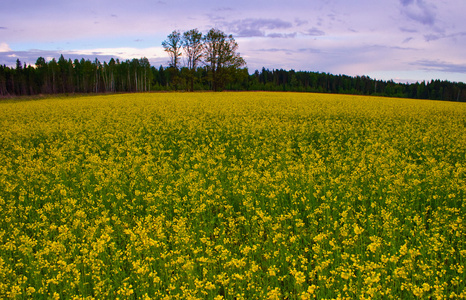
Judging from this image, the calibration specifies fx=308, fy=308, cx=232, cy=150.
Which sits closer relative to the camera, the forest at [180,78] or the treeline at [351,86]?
the forest at [180,78]

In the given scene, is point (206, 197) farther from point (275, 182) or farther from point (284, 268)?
point (284, 268)

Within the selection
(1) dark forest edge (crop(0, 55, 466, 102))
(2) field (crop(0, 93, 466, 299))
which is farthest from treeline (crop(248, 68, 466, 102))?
(2) field (crop(0, 93, 466, 299))

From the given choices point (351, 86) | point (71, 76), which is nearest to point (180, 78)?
point (71, 76)

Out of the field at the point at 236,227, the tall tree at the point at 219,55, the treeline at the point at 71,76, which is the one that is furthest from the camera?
the treeline at the point at 71,76

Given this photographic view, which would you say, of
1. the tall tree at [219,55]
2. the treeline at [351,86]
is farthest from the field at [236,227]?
the treeline at [351,86]

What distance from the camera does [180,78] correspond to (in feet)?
213

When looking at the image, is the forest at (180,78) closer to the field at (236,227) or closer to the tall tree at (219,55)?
the tall tree at (219,55)

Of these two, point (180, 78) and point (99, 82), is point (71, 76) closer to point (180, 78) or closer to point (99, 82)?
point (99, 82)

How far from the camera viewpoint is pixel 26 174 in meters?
7.99

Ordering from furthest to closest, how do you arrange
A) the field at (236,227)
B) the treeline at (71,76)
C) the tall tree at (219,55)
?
the treeline at (71,76) → the tall tree at (219,55) → the field at (236,227)

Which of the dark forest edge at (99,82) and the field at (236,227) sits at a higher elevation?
the dark forest edge at (99,82)

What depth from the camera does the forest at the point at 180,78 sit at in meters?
65.6

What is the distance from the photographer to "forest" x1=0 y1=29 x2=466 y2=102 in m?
65.6

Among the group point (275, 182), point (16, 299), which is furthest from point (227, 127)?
point (16, 299)
